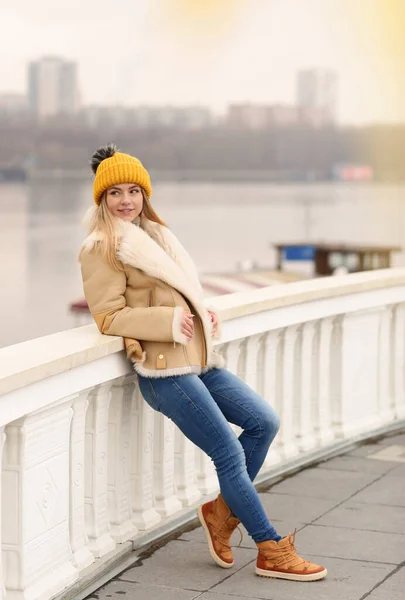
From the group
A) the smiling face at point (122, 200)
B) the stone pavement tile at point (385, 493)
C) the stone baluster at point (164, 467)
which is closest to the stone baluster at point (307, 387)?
the stone pavement tile at point (385, 493)

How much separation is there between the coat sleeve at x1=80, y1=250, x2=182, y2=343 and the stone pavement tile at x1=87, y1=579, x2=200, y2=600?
82 cm

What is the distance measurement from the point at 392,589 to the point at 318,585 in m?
0.25

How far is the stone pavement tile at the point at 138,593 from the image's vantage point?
3.67 m

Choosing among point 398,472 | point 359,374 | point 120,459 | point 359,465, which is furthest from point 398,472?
point 120,459

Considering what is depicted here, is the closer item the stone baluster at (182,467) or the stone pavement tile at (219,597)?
the stone pavement tile at (219,597)

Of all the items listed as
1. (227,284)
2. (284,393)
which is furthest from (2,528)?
(227,284)

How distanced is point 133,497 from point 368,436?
2275 millimetres

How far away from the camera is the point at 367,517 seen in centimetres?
466

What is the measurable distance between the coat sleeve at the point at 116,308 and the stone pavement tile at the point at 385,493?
1.56m

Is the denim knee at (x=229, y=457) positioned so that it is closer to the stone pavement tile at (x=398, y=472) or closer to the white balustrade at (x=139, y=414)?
the white balustrade at (x=139, y=414)

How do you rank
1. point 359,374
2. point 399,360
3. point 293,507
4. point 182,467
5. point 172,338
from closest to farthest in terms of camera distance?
1. point 172,338
2. point 182,467
3. point 293,507
4. point 359,374
5. point 399,360

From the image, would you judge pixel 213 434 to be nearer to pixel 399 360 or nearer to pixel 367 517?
pixel 367 517

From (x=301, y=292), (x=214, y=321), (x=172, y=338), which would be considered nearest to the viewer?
(x=172, y=338)

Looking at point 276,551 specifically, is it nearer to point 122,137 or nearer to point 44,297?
point 44,297
